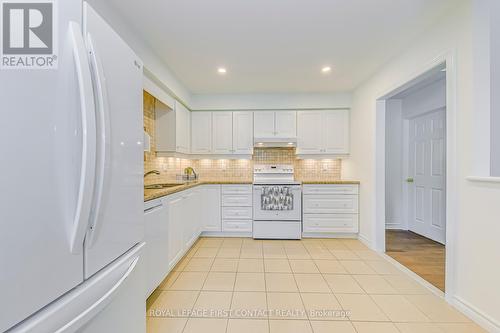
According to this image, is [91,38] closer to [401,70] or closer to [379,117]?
[401,70]

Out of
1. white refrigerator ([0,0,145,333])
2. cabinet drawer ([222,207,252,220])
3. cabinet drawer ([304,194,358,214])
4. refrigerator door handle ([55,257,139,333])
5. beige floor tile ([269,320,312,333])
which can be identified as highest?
white refrigerator ([0,0,145,333])

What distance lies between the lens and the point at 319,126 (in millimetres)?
4102

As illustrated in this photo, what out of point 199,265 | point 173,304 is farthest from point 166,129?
point 173,304

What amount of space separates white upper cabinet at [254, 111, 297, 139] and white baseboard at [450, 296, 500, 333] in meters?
2.91

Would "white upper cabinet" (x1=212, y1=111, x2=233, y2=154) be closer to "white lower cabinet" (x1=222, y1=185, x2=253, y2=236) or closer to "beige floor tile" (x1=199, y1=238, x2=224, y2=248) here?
"white lower cabinet" (x1=222, y1=185, x2=253, y2=236)

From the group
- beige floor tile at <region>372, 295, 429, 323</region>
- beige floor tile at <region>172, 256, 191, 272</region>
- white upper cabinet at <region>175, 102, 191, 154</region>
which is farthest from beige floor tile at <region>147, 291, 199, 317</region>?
white upper cabinet at <region>175, 102, 191, 154</region>

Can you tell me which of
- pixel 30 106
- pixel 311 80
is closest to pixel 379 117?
pixel 311 80

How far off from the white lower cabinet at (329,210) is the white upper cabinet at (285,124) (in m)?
0.99

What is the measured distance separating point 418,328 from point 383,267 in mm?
1050

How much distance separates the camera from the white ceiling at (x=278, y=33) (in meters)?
1.89

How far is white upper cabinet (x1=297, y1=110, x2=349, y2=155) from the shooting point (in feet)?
13.3

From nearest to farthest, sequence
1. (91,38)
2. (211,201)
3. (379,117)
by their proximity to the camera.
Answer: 1. (91,38)
2. (379,117)
3. (211,201)

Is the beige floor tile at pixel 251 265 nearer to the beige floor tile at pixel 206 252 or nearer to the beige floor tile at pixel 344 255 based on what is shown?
the beige floor tile at pixel 206 252

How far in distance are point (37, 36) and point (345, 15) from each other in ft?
7.06
